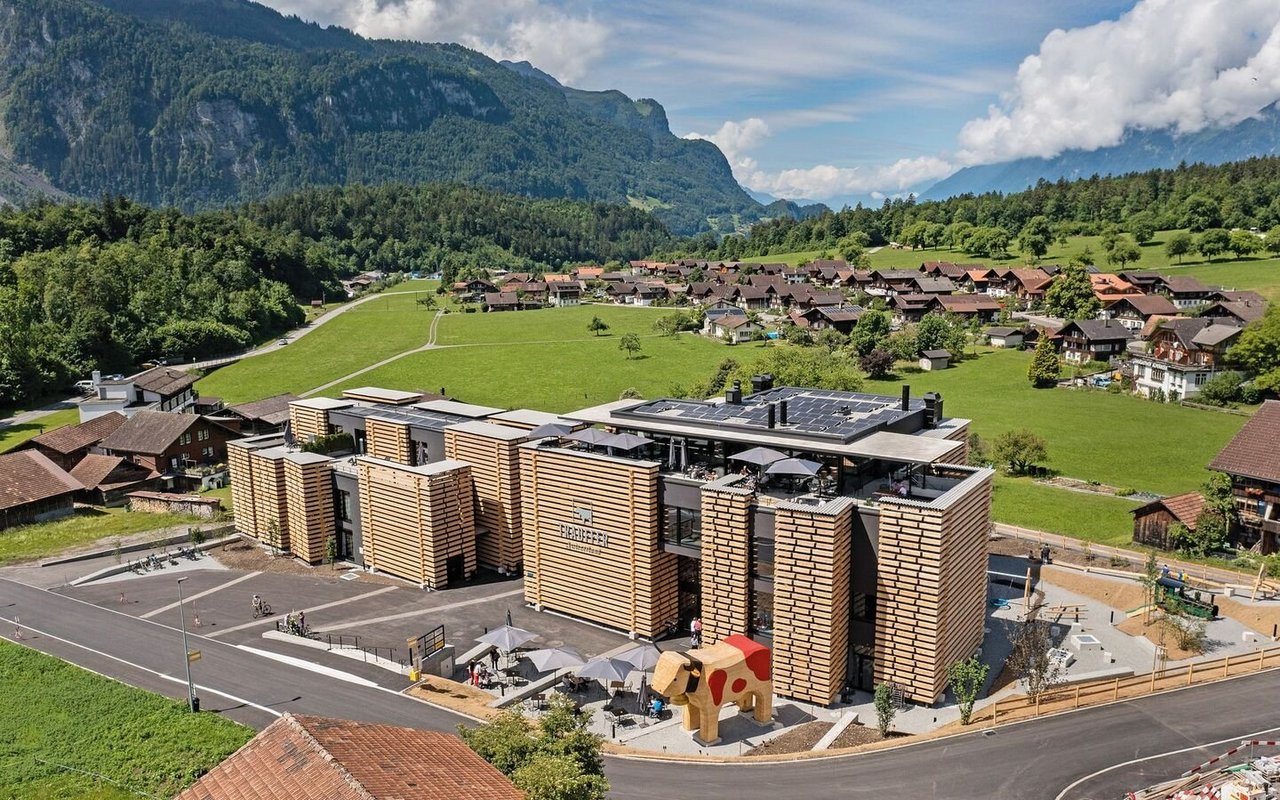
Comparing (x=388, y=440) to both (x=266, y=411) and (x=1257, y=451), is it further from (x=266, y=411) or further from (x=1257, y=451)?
(x=1257, y=451)

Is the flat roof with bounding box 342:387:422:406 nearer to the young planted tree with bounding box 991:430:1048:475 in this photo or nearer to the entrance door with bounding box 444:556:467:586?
the entrance door with bounding box 444:556:467:586

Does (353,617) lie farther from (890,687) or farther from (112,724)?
(890,687)

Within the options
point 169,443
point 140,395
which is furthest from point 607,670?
point 140,395

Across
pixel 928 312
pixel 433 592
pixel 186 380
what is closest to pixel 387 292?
pixel 186 380

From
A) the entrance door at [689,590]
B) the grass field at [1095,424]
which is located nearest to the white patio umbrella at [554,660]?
the entrance door at [689,590]

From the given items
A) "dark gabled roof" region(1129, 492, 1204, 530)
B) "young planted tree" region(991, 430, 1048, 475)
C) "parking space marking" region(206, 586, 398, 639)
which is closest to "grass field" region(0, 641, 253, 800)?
"parking space marking" region(206, 586, 398, 639)

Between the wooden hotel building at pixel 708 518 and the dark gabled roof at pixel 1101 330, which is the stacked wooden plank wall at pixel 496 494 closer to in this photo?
the wooden hotel building at pixel 708 518
